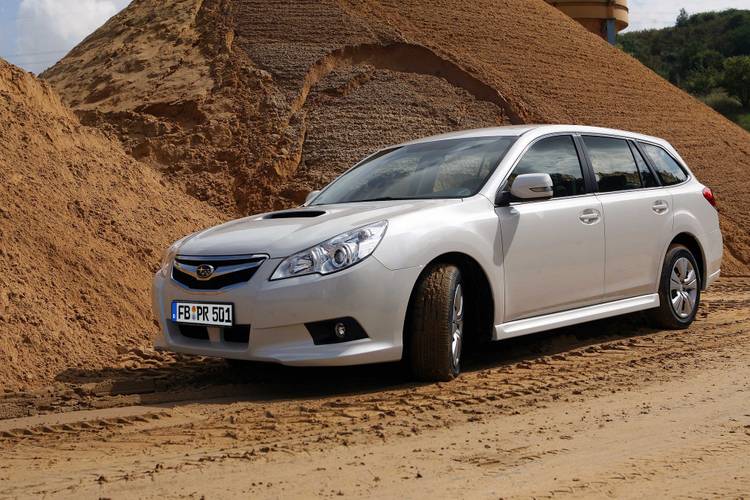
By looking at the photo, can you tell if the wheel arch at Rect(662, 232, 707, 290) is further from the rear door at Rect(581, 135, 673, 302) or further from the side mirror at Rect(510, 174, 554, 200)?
the side mirror at Rect(510, 174, 554, 200)

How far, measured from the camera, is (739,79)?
60469 mm

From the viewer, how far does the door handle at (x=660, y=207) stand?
7.76 metres

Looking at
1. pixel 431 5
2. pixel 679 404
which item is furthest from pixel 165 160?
pixel 679 404

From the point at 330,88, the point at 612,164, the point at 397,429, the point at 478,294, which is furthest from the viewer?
the point at 330,88

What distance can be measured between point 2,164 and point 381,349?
5.28m

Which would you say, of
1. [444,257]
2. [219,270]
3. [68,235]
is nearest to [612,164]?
[444,257]

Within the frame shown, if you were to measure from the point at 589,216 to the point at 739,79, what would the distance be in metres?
58.6

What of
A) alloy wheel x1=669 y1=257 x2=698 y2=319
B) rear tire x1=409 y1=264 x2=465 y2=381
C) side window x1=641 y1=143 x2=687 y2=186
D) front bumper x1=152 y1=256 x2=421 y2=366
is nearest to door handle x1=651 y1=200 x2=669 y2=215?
side window x1=641 y1=143 x2=687 y2=186

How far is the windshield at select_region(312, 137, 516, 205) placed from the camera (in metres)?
6.64

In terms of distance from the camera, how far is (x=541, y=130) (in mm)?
7180

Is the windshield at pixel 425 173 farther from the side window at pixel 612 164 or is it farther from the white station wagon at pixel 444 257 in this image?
the side window at pixel 612 164

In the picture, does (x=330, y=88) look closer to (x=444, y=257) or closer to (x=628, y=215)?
(x=628, y=215)

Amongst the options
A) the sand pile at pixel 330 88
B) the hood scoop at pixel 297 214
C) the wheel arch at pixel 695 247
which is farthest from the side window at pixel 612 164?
the sand pile at pixel 330 88

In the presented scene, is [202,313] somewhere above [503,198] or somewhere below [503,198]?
below
